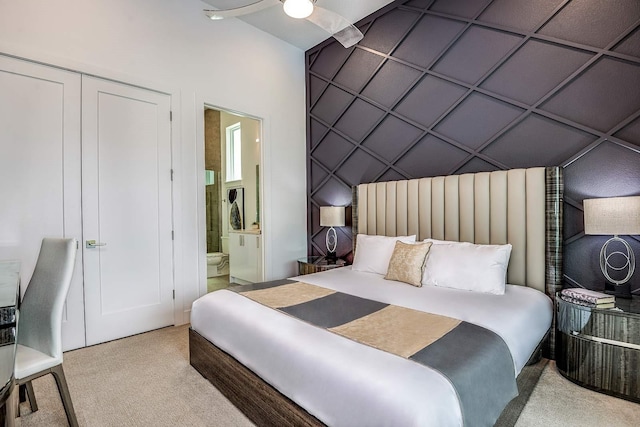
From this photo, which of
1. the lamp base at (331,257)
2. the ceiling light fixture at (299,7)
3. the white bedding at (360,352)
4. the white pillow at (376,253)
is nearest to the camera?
the white bedding at (360,352)

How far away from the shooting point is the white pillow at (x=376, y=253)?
3141 millimetres

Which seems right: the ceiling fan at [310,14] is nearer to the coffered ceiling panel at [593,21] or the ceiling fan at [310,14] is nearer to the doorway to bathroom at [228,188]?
the coffered ceiling panel at [593,21]

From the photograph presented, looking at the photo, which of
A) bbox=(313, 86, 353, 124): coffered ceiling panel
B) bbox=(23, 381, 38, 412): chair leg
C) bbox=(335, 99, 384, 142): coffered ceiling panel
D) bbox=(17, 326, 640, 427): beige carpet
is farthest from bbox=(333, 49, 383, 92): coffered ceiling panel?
bbox=(23, 381, 38, 412): chair leg

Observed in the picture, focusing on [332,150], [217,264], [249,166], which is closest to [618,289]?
[332,150]

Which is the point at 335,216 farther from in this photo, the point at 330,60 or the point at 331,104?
the point at 330,60

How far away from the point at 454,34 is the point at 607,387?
10.2 feet

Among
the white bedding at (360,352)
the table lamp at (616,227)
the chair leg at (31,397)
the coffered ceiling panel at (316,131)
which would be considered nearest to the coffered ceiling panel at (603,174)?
the table lamp at (616,227)

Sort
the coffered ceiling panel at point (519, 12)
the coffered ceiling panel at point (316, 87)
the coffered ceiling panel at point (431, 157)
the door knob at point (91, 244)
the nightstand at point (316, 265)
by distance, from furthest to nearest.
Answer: the coffered ceiling panel at point (316, 87), the nightstand at point (316, 265), the coffered ceiling panel at point (431, 157), the door knob at point (91, 244), the coffered ceiling panel at point (519, 12)

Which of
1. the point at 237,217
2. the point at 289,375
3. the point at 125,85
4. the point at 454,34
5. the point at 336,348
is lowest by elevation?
the point at 289,375

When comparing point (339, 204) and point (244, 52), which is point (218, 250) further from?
point (244, 52)

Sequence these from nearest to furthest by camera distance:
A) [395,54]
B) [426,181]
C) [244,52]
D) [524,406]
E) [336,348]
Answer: [336,348]
[524,406]
[426,181]
[395,54]
[244,52]

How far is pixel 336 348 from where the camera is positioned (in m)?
1.46

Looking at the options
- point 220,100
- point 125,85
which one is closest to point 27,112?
point 125,85

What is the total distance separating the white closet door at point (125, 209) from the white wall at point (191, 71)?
13 cm
